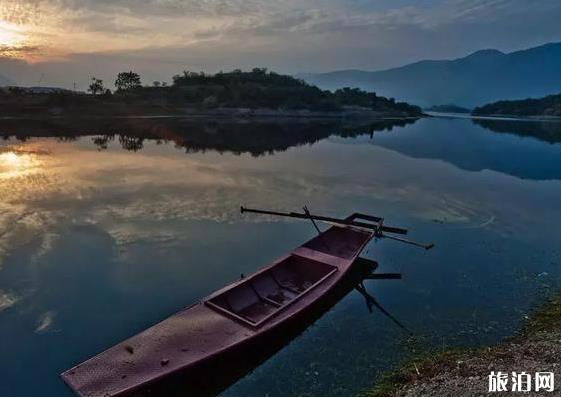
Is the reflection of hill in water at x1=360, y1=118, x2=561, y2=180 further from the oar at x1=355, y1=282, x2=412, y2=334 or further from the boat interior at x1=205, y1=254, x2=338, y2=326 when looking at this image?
the boat interior at x1=205, y1=254, x2=338, y2=326

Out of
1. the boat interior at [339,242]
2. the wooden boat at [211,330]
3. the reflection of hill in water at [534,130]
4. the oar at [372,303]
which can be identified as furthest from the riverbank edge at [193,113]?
the oar at [372,303]

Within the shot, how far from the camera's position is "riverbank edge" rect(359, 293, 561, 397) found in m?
9.66

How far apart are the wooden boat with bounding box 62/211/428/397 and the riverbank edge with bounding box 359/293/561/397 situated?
10.3 feet

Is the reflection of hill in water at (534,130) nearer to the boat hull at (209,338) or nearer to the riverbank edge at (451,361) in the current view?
the riverbank edge at (451,361)

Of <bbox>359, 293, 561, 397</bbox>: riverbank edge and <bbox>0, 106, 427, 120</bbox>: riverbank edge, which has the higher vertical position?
<bbox>0, 106, 427, 120</bbox>: riverbank edge

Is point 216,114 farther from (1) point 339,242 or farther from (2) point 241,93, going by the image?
(1) point 339,242

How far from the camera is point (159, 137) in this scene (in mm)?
65188

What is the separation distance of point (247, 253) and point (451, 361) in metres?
10.1

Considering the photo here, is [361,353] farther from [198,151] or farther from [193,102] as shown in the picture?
[193,102]

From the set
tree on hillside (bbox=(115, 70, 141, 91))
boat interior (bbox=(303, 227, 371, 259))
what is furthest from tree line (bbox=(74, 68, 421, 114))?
boat interior (bbox=(303, 227, 371, 259))

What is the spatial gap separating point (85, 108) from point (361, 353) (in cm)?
11068

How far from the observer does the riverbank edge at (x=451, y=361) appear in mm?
9664

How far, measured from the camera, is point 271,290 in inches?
568

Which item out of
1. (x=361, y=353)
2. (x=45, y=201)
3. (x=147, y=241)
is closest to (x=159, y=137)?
(x=45, y=201)
